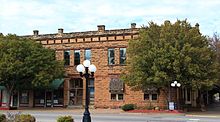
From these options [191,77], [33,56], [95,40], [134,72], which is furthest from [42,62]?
[191,77]

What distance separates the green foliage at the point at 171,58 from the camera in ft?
114

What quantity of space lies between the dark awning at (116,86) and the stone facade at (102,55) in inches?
20.5

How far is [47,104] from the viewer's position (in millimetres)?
47031

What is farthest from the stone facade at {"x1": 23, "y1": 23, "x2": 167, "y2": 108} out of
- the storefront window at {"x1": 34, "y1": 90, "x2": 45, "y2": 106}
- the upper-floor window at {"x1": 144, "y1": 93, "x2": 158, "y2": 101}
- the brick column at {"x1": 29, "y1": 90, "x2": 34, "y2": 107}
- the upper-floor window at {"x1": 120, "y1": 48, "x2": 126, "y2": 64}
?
the brick column at {"x1": 29, "y1": 90, "x2": 34, "y2": 107}

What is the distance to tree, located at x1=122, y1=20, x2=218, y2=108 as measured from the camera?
114 feet

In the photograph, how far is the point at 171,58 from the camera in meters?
34.8

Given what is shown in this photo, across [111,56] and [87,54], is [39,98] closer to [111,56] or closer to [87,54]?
[87,54]

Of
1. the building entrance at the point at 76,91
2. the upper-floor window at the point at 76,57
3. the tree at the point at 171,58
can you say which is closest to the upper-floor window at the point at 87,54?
the upper-floor window at the point at 76,57

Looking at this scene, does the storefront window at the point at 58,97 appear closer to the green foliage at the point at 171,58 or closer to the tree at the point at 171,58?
the tree at the point at 171,58

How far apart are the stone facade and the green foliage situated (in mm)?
5502

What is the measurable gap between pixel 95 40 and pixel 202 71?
14439 millimetres

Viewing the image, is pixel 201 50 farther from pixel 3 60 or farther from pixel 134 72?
pixel 3 60

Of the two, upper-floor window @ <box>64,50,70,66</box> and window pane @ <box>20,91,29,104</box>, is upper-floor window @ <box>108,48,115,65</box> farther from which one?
window pane @ <box>20,91,29,104</box>

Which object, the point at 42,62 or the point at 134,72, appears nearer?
the point at 134,72
